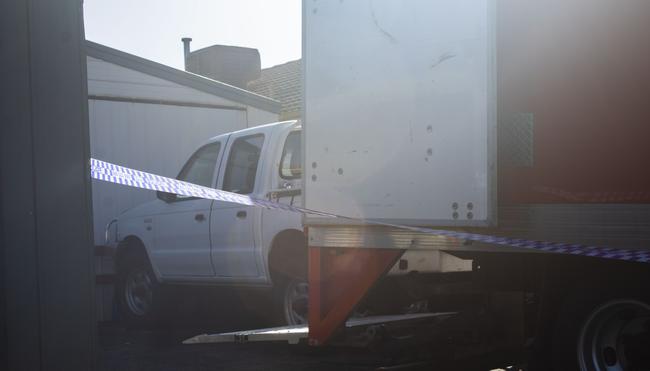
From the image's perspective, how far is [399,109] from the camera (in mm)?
4824

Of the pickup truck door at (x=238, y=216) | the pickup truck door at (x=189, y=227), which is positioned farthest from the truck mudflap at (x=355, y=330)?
the pickup truck door at (x=189, y=227)

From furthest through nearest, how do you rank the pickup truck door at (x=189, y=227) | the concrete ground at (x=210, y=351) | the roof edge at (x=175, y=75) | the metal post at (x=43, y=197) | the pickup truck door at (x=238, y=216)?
the roof edge at (x=175, y=75) → the pickup truck door at (x=189, y=227) → the pickup truck door at (x=238, y=216) → the concrete ground at (x=210, y=351) → the metal post at (x=43, y=197)

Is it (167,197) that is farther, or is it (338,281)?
(167,197)

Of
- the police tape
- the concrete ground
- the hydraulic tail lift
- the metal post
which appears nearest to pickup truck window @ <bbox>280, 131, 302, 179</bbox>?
the concrete ground

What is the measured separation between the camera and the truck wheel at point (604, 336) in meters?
4.34

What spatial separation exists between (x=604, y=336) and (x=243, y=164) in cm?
458

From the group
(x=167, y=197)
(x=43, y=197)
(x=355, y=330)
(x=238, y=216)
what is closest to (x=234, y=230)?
(x=238, y=216)

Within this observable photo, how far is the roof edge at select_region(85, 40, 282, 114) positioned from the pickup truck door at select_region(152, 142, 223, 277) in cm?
266

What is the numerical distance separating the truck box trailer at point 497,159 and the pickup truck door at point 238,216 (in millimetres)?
2715

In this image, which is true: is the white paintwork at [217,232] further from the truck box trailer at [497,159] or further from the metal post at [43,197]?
the metal post at [43,197]

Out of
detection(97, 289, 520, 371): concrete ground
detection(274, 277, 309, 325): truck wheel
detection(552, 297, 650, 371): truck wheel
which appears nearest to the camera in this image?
detection(552, 297, 650, 371): truck wheel

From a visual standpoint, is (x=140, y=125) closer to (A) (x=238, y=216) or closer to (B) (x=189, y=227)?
(B) (x=189, y=227)

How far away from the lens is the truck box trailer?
4195 millimetres

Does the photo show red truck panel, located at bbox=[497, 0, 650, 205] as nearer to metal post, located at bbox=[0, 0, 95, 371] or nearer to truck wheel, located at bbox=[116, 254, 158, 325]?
metal post, located at bbox=[0, 0, 95, 371]
